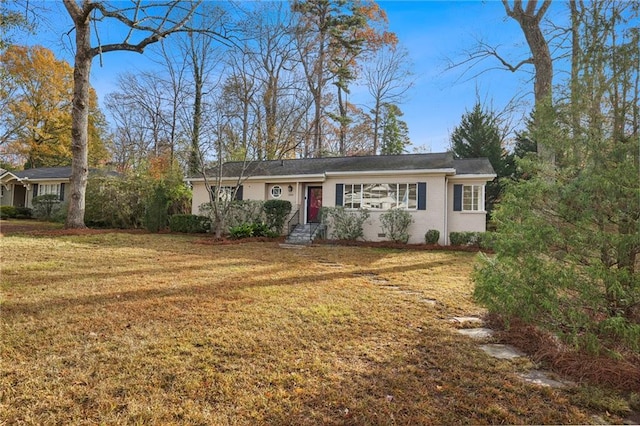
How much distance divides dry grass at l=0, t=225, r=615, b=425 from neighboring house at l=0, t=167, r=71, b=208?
20.4m

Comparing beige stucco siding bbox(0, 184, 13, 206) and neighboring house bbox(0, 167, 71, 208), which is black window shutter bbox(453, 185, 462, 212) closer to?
neighboring house bbox(0, 167, 71, 208)

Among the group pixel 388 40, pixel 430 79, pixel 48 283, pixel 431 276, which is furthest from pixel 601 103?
pixel 388 40

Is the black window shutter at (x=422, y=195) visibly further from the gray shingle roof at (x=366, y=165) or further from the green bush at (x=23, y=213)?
the green bush at (x=23, y=213)

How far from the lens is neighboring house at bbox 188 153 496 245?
42.3 ft

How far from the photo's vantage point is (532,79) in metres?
10.2

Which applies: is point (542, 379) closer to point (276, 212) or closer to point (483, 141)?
point (276, 212)

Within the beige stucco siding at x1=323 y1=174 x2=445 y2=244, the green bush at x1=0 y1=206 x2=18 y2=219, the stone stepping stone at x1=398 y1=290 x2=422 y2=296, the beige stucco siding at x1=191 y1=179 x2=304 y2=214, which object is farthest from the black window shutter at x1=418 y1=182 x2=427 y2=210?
the green bush at x1=0 y1=206 x2=18 y2=219

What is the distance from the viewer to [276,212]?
46.9 feet

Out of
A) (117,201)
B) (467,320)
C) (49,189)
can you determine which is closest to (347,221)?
(467,320)

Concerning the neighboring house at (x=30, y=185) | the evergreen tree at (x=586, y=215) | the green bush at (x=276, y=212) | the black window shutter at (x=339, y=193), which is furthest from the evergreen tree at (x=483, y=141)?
the neighboring house at (x=30, y=185)

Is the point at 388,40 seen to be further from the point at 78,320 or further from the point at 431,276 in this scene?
the point at 78,320

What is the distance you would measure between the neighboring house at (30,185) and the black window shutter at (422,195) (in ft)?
73.2

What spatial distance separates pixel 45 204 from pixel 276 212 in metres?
16.9

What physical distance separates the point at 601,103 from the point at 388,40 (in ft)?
76.2
